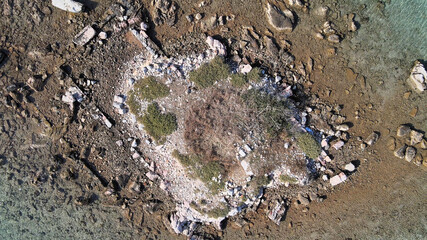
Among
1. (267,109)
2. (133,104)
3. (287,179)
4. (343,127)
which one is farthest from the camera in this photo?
(343,127)

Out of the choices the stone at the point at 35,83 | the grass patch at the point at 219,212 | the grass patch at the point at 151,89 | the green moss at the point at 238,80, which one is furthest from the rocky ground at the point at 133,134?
the grass patch at the point at 151,89

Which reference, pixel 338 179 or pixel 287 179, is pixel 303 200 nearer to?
pixel 287 179

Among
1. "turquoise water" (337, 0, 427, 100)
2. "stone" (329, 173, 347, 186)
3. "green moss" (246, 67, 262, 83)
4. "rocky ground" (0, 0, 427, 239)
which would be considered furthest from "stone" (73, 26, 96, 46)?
"stone" (329, 173, 347, 186)

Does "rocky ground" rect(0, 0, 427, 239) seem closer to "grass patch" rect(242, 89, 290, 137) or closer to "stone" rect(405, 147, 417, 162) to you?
"stone" rect(405, 147, 417, 162)

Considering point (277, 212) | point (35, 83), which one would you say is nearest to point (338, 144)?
point (277, 212)

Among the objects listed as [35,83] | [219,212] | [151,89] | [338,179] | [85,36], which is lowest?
[219,212]
